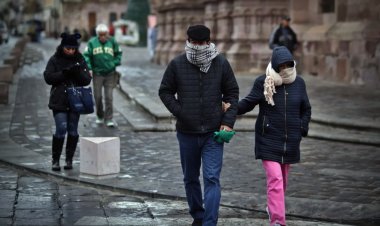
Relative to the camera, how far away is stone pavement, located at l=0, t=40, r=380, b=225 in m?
7.84

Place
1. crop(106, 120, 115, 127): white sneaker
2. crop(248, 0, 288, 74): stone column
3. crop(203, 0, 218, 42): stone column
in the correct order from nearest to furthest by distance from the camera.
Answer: crop(106, 120, 115, 127): white sneaker < crop(248, 0, 288, 74): stone column < crop(203, 0, 218, 42): stone column

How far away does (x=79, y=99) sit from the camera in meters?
9.33

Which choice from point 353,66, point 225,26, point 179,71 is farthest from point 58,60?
point 225,26

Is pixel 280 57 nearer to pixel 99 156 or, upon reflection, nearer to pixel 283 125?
pixel 283 125

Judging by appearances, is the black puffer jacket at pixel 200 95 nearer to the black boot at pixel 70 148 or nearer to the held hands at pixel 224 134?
the held hands at pixel 224 134

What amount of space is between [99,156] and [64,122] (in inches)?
26.6

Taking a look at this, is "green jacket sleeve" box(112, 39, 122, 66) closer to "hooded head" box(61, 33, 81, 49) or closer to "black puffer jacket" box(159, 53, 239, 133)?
"hooded head" box(61, 33, 81, 49)

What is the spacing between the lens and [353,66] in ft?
64.5

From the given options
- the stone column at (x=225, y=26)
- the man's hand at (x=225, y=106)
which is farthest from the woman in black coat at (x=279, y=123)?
the stone column at (x=225, y=26)

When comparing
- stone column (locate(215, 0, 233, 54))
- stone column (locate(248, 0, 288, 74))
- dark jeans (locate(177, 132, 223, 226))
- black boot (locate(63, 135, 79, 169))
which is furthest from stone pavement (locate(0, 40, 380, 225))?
stone column (locate(215, 0, 233, 54))

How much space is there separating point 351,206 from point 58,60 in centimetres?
392

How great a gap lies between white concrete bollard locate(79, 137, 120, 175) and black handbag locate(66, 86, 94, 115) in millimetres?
374

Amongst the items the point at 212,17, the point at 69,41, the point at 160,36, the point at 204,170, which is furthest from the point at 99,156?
the point at 160,36

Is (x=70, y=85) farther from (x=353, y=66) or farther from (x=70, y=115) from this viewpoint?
(x=353, y=66)
